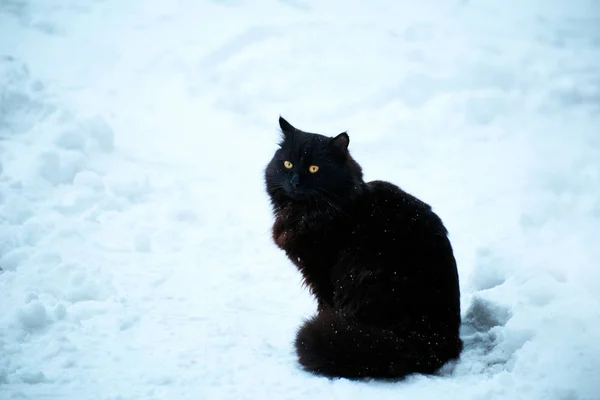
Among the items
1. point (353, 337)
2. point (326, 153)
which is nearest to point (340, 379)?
point (353, 337)

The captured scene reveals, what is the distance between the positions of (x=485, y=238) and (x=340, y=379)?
9.53 ft

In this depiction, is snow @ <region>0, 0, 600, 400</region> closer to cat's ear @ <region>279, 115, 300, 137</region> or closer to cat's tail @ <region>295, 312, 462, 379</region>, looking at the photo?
cat's tail @ <region>295, 312, 462, 379</region>

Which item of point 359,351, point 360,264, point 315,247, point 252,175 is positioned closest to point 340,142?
point 315,247

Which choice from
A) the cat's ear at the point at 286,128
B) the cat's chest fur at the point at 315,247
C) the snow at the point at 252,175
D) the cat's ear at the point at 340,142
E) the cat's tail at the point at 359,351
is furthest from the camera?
the cat's ear at the point at 286,128

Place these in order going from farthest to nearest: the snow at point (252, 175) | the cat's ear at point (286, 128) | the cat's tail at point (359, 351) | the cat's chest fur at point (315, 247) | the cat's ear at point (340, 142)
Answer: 1. the cat's ear at point (286, 128)
2. the cat's ear at point (340, 142)
3. the cat's chest fur at point (315, 247)
4. the snow at point (252, 175)
5. the cat's tail at point (359, 351)

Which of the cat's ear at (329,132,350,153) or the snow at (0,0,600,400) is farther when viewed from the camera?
the cat's ear at (329,132,350,153)

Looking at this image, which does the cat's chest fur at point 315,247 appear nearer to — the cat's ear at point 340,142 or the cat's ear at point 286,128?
the cat's ear at point 340,142

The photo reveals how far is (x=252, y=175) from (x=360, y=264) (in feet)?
11.7

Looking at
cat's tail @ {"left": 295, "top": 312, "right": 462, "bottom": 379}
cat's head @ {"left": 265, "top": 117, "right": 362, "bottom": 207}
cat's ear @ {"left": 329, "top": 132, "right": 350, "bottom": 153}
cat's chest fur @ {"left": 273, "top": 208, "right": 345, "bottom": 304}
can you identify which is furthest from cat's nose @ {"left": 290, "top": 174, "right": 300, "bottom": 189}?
cat's tail @ {"left": 295, "top": 312, "right": 462, "bottom": 379}

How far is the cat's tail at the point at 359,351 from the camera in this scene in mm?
2559

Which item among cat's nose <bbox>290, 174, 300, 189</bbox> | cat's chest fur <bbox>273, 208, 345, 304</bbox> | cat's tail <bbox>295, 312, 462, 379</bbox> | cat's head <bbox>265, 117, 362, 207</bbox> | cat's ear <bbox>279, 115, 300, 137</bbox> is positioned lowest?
cat's tail <bbox>295, 312, 462, 379</bbox>

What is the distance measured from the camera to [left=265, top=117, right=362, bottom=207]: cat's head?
336cm

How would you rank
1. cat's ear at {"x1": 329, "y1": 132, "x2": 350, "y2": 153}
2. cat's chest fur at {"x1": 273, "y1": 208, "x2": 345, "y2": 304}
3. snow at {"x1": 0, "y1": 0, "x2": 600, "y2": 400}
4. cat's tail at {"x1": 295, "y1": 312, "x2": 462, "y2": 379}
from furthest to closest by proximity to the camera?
cat's ear at {"x1": 329, "y1": 132, "x2": 350, "y2": 153}, cat's chest fur at {"x1": 273, "y1": 208, "x2": 345, "y2": 304}, snow at {"x1": 0, "y1": 0, "x2": 600, "y2": 400}, cat's tail at {"x1": 295, "y1": 312, "x2": 462, "y2": 379}

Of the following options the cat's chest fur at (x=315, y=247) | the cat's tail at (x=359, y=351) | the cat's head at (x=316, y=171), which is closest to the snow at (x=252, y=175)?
the cat's tail at (x=359, y=351)
